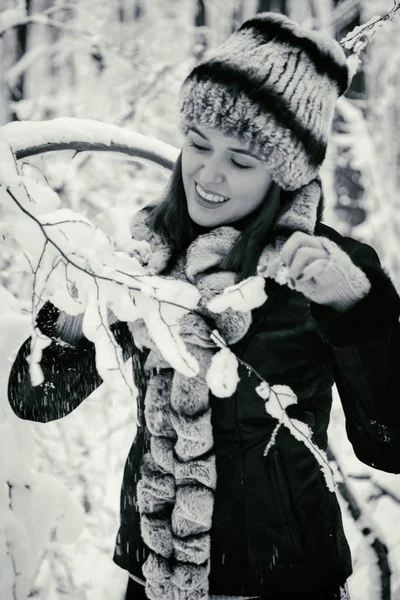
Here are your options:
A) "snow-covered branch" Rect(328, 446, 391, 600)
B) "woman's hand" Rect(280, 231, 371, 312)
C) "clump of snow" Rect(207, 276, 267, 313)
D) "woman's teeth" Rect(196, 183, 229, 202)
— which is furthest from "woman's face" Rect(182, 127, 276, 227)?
"snow-covered branch" Rect(328, 446, 391, 600)

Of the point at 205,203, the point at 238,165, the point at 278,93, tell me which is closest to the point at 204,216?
the point at 205,203

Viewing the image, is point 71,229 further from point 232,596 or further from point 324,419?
point 232,596

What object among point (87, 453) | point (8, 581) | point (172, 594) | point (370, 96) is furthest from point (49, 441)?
point (370, 96)

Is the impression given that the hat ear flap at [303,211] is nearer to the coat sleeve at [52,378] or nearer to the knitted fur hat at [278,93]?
the knitted fur hat at [278,93]

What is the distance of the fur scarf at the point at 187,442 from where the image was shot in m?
1.35

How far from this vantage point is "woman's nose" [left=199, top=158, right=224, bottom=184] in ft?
4.66

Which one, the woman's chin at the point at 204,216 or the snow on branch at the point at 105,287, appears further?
the woman's chin at the point at 204,216

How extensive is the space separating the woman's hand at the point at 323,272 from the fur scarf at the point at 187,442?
1.05ft

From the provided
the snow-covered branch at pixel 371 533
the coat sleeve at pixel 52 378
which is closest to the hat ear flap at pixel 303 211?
the coat sleeve at pixel 52 378

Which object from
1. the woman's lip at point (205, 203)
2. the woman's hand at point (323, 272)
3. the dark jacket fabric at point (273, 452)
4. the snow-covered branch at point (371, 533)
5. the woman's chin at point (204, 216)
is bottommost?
the snow-covered branch at point (371, 533)

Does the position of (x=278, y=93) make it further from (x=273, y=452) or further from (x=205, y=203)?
(x=273, y=452)

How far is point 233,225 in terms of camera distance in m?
1.53

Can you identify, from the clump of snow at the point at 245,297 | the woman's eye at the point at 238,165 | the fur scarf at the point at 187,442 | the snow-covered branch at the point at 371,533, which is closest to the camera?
the clump of snow at the point at 245,297

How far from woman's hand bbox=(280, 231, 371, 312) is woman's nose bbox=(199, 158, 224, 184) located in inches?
17.6
